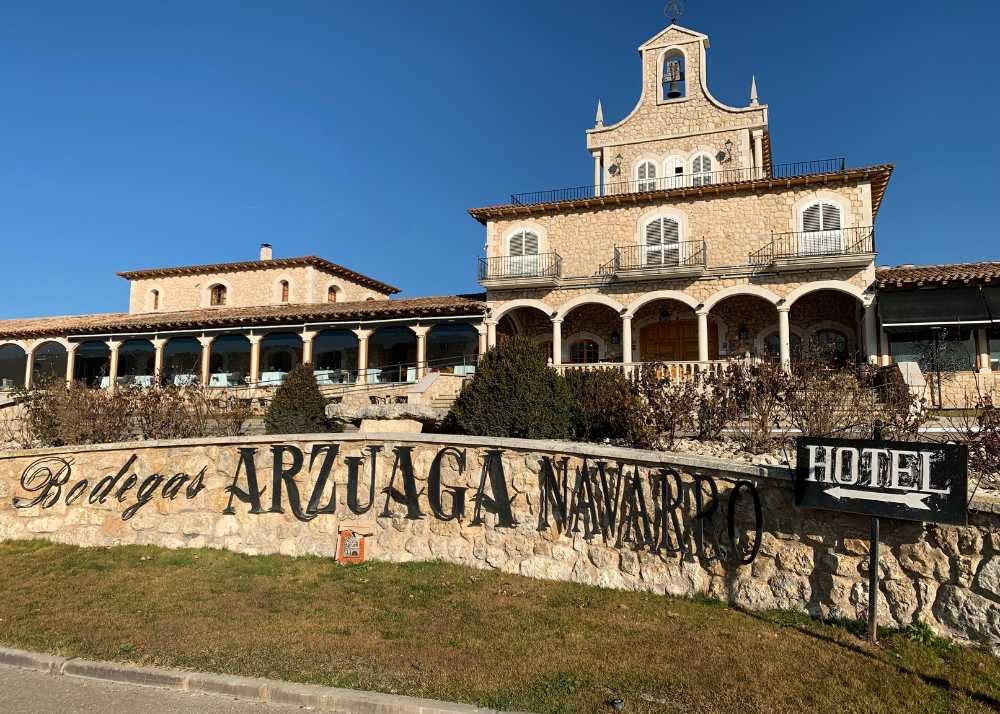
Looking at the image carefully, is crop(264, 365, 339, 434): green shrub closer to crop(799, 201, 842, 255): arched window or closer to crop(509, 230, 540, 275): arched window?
crop(509, 230, 540, 275): arched window

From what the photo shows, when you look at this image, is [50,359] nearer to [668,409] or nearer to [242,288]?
[242,288]

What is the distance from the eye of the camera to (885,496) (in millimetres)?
5738

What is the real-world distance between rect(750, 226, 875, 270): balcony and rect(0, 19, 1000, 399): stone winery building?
51 mm

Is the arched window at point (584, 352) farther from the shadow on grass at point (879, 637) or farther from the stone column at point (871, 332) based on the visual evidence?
the shadow on grass at point (879, 637)

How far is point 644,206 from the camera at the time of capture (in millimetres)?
23375

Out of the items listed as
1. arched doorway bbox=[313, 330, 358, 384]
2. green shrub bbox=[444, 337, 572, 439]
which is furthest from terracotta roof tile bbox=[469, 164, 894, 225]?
A: green shrub bbox=[444, 337, 572, 439]

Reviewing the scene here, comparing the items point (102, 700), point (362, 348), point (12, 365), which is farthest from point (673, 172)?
point (12, 365)

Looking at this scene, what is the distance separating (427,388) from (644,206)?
428 inches

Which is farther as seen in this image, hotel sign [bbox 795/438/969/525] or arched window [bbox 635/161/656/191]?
arched window [bbox 635/161/656/191]

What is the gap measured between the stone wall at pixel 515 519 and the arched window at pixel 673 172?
65.4 feet

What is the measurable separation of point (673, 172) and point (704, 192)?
3747mm

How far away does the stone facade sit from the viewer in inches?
1246

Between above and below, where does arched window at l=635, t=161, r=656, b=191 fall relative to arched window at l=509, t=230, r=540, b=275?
above

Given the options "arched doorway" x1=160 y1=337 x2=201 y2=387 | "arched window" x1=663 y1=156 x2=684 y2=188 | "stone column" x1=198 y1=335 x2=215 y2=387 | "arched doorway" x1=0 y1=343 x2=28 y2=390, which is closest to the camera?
"arched window" x1=663 y1=156 x2=684 y2=188
